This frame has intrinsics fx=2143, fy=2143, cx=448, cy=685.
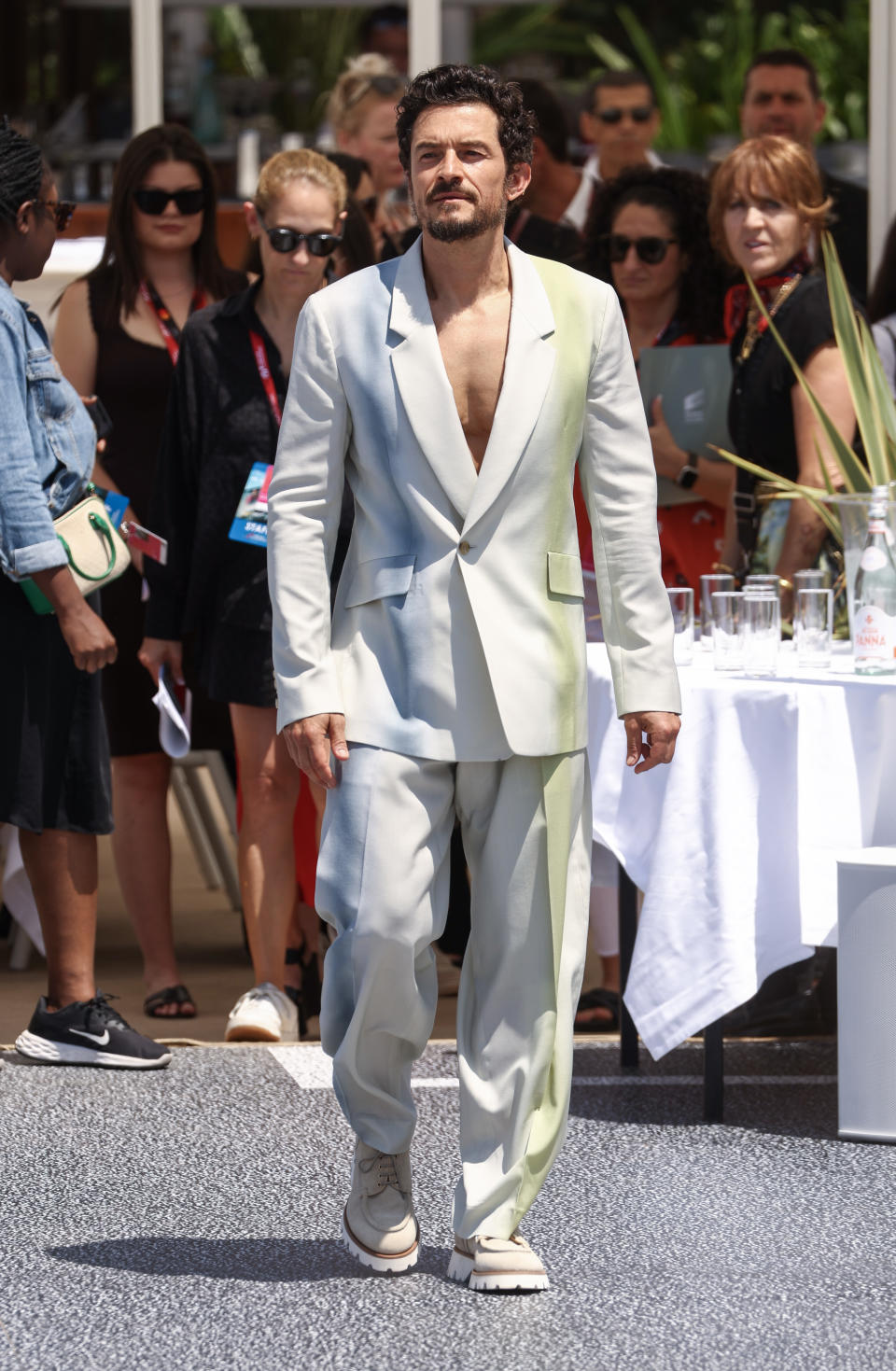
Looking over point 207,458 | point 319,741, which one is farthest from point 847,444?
point 319,741

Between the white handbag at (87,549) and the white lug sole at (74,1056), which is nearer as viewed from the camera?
the white handbag at (87,549)

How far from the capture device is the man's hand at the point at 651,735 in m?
3.45

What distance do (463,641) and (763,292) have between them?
2.33 meters

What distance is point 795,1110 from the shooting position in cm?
447

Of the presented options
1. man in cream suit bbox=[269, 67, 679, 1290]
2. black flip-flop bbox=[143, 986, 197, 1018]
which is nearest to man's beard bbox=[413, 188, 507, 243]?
man in cream suit bbox=[269, 67, 679, 1290]

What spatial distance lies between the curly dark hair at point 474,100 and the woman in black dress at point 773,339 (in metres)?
1.86

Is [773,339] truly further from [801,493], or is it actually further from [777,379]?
[801,493]

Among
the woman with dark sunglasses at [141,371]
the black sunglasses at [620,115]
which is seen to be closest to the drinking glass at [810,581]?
the woman with dark sunglasses at [141,371]

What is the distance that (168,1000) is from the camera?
217 inches

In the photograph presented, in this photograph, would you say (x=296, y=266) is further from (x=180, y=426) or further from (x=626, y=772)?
(x=626, y=772)

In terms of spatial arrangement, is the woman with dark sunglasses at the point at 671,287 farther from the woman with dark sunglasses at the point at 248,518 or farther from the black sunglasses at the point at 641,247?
the woman with dark sunglasses at the point at 248,518

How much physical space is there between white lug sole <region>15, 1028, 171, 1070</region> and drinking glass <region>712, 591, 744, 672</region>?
151cm

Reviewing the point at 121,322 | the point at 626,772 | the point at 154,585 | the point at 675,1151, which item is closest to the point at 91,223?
the point at 121,322

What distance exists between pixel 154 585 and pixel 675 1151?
1.92 meters
